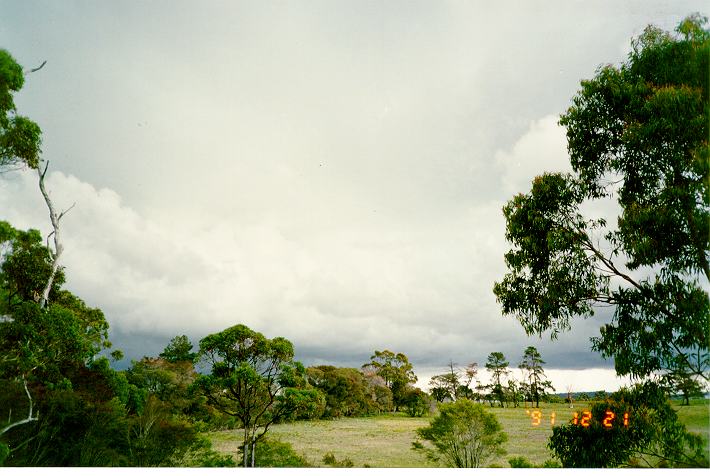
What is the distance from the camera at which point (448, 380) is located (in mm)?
5484

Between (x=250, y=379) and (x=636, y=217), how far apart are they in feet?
15.3

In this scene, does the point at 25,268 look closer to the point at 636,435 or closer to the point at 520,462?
the point at 520,462

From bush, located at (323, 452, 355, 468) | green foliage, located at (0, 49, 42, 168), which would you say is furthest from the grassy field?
green foliage, located at (0, 49, 42, 168)

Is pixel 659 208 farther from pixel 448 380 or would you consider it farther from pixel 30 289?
pixel 30 289

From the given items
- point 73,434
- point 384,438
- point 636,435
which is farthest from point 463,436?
point 73,434

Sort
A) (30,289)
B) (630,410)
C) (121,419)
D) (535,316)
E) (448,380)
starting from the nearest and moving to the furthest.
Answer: (630,410) < (535,316) < (30,289) < (121,419) < (448,380)

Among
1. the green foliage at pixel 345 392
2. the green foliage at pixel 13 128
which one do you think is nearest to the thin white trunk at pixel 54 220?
the green foliage at pixel 13 128

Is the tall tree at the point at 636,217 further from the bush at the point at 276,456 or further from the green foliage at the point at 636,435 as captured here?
the bush at the point at 276,456

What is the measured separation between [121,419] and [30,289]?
188 cm

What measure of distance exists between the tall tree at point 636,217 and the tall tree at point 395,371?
172 centimetres

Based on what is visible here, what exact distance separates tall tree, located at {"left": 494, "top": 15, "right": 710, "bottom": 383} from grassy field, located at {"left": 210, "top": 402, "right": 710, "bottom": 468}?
1.04 metres
